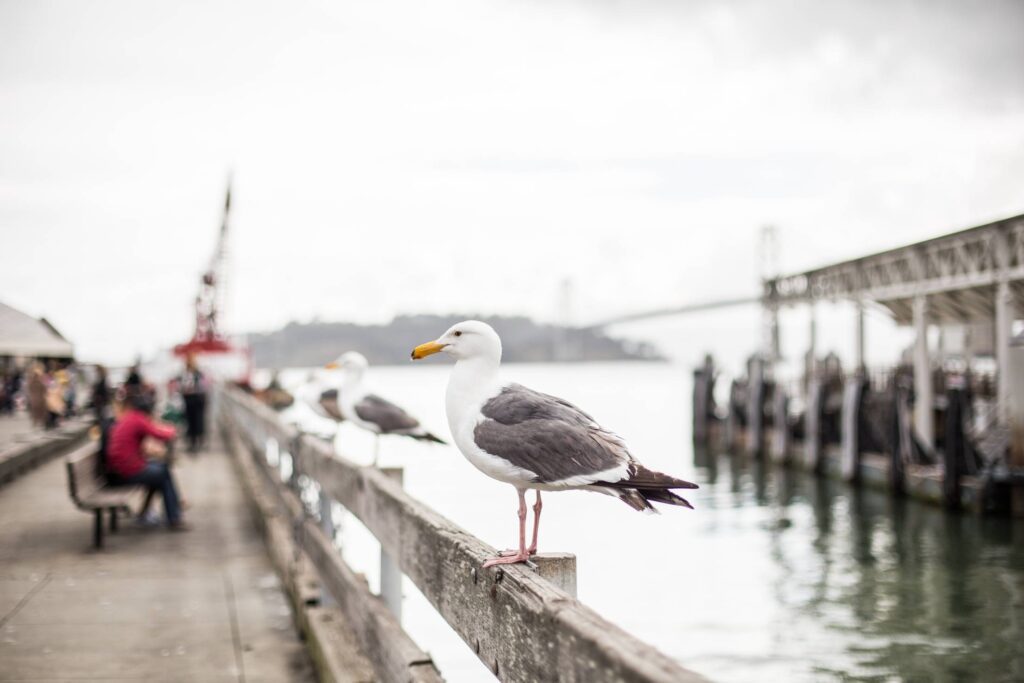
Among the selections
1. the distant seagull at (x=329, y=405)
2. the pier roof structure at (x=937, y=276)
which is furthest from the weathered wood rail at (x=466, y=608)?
the pier roof structure at (x=937, y=276)

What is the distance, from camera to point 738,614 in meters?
11.9

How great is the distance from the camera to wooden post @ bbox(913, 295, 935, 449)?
20766 mm

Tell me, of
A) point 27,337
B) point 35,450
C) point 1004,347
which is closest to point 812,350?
point 1004,347

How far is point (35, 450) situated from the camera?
11.5 metres

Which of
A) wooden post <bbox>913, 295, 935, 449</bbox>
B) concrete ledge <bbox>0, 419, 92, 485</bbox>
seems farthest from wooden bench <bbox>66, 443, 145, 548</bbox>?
wooden post <bbox>913, 295, 935, 449</bbox>

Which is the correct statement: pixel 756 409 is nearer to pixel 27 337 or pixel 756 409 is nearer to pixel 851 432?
pixel 851 432

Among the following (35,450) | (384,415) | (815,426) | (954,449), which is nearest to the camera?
(384,415)

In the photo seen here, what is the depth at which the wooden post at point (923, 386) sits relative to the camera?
2077 centimetres

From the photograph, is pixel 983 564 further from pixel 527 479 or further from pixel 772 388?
pixel 772 388

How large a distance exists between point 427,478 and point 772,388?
37.3 ft

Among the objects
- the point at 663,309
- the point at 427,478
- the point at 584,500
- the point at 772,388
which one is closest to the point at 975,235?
the point at 584,500

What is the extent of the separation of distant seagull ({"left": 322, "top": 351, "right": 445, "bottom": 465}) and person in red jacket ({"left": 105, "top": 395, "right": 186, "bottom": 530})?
2.07 meters

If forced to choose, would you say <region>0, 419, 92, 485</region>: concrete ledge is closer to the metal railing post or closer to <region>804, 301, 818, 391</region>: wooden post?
the metal railing post

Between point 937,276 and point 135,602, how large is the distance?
19132 millimetres
